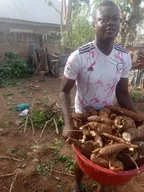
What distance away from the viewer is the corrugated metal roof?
13.7m

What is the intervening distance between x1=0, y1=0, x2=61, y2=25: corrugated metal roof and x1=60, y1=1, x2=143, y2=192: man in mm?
12337

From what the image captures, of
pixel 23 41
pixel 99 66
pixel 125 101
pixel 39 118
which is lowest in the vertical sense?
pixel 39 118

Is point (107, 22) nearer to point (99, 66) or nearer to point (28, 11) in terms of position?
point (99, 66)

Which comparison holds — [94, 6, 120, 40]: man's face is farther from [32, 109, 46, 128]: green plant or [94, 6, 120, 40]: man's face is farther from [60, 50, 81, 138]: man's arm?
[32, 109, 46, 128]: green plant

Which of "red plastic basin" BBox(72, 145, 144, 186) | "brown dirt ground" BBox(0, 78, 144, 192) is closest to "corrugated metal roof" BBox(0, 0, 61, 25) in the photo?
"brown dirt ground" BBox(0, 78, 144, 192)

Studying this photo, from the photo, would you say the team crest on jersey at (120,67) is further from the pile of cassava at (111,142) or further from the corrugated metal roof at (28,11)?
the corrugated metal roof at (28,11)

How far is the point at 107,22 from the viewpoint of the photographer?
1752mm

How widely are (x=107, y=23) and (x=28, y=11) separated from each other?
15144 mm

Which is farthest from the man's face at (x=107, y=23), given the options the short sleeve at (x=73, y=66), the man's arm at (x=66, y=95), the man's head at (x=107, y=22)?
the man's arm at (x=66, y=95)

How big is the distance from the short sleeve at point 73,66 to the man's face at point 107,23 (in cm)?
26

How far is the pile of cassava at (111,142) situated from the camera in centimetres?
146

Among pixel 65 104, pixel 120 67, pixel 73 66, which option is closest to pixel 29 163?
pixel 65 104

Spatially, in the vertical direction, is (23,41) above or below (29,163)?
above

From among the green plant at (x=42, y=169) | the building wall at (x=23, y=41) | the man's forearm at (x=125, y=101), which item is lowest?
the green plant at (x=42, y=169)
